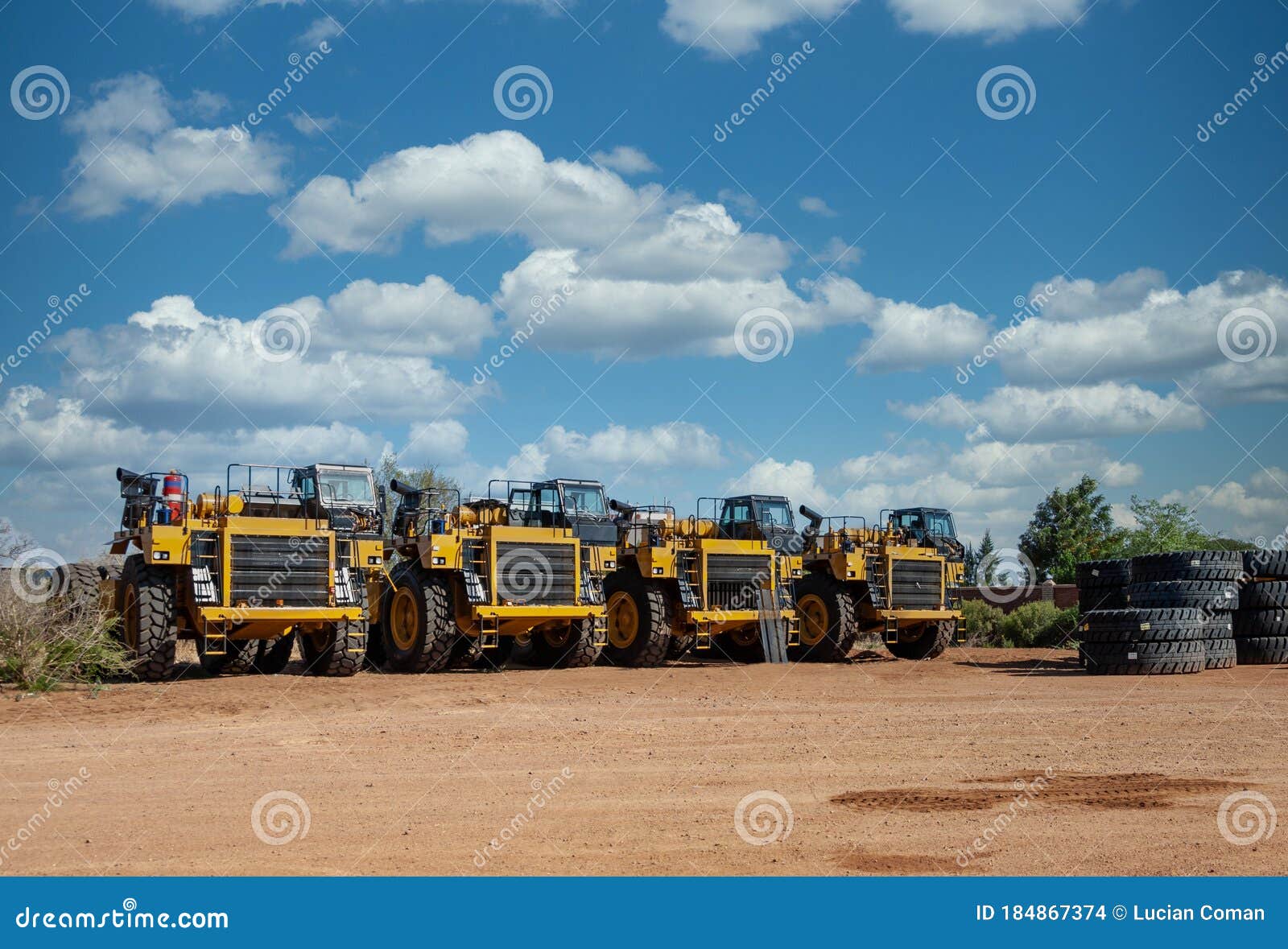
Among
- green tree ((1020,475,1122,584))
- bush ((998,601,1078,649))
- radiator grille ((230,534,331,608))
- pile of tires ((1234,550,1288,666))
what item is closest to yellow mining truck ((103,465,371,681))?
radiator grille ((230,534,331,608))

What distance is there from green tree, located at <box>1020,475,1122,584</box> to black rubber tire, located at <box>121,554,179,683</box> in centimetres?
4362

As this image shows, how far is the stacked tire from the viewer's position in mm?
21922

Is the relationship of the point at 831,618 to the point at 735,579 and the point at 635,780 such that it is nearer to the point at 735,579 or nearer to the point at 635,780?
the point at 735,579

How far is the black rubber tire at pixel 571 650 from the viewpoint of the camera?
2284 centimetres

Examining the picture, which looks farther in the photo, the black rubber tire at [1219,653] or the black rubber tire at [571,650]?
the black rubber tire at [571,650]

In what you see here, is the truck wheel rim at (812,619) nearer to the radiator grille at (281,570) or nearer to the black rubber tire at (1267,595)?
the black rubber tire at (1267,595)

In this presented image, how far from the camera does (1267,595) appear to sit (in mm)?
22844

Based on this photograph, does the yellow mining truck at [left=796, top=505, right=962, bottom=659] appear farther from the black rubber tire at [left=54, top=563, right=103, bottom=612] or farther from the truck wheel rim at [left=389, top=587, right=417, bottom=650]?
the black rubber tire at [left=54, top=563, right=103, bottom=612]

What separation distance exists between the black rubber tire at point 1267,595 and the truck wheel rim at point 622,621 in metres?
11.1

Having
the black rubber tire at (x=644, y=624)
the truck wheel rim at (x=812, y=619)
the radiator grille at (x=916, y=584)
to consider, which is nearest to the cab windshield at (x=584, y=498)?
the black rubber tire at (x=644, y=624)

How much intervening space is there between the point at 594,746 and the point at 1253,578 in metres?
16.2

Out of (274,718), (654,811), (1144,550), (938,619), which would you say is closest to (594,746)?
(654,811)

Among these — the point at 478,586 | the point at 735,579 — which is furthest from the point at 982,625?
the point at 478,586

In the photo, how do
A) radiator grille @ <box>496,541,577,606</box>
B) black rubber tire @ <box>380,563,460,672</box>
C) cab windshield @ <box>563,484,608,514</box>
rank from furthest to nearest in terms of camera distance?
cab windshield @ <box>563,484,608,514</box>, radiator grille @ <box>496,541,577,606</box>, black rubber tire @ <box>380,563,460,672</box>
